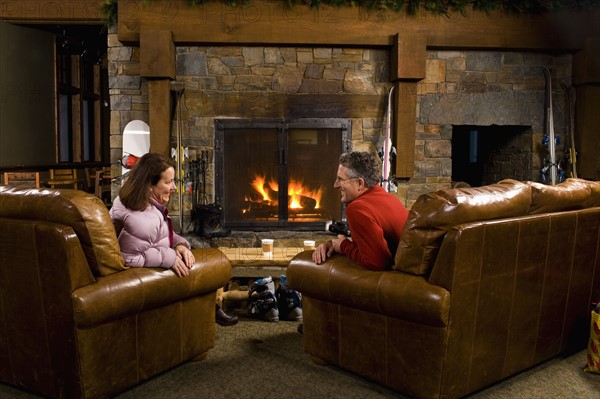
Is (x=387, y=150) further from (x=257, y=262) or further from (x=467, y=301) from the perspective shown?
(x=467, y=301)

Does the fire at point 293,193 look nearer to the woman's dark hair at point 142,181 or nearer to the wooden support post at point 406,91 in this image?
the wooden support post at point 406,91

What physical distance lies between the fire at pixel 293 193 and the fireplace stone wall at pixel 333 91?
0.49 m

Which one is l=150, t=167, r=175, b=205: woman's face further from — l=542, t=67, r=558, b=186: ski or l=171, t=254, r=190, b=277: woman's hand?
l=542, t=67, r=558, b=186: ski

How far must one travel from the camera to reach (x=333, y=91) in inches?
204

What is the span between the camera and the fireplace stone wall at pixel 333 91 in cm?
511

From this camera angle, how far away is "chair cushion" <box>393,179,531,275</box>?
6.86 ft

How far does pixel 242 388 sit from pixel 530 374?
129 cm

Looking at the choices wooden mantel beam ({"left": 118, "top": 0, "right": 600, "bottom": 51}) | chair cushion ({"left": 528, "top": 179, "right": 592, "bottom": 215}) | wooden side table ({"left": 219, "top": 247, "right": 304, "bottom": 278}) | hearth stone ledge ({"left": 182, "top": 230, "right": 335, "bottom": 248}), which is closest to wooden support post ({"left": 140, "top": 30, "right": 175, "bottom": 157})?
wooden mantel beam ({"left": 118, "top": 0, "right": 600, "bottom": 51})

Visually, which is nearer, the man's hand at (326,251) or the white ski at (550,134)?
the man's hand at (326,251)

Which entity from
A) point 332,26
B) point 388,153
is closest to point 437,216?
point 388,153

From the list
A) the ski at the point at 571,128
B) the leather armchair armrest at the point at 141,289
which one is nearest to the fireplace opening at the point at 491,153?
the ski at the point at 571,128

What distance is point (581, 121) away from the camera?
5.29m

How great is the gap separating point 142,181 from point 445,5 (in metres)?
3.70

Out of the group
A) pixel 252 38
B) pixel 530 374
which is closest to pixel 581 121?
pixel 252 38
